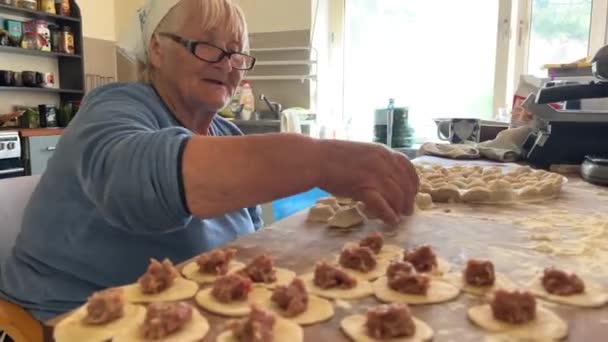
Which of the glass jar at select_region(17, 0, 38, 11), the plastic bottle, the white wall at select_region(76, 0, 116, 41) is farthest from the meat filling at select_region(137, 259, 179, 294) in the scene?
the white wall at select_region(76, 0, 116, 41)

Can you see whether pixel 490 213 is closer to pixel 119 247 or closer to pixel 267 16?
pixel 119 247

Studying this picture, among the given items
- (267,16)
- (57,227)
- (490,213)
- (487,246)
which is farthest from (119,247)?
(267,16)

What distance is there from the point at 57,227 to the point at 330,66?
2.83m

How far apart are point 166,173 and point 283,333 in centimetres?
25

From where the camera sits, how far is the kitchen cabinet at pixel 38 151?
3.03 meters

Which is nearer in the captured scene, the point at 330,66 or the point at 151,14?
the point at 151,14

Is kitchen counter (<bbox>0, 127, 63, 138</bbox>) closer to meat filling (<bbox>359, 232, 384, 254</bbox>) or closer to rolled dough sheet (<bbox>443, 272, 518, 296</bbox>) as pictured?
meat filling (<bbox>359, 232, 384, 254</bbox>)

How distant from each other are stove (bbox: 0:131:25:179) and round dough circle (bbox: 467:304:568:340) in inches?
115

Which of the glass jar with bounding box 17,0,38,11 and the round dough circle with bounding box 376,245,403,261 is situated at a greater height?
the glass jar with bounding box 17,0,38,11

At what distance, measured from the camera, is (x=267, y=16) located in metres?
3.37

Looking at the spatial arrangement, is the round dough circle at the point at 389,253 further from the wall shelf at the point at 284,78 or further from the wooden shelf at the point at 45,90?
the wooden shelf at the point at 45,90

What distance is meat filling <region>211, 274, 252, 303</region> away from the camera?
1.90ft

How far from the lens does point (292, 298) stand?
0.56m

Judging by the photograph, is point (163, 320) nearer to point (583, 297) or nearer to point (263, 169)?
point (263, 169)
